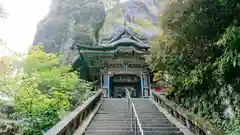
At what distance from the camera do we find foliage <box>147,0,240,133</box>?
3689mm

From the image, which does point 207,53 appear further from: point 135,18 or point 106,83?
point 135,18

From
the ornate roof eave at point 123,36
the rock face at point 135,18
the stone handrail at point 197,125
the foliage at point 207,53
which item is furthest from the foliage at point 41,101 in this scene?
the rock face at point 135,18

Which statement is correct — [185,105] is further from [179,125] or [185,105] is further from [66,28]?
[66,28]

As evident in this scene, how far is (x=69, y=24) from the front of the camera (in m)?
23.1

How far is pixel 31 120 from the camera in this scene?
5.94 metres

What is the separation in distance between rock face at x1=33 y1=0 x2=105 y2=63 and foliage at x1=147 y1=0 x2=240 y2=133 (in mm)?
15809

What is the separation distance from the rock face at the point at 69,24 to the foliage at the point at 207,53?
1581 centimetres

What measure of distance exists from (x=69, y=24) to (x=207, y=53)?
1995 cm

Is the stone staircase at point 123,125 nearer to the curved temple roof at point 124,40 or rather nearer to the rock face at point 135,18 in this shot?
the curved temple roof at point 124,40

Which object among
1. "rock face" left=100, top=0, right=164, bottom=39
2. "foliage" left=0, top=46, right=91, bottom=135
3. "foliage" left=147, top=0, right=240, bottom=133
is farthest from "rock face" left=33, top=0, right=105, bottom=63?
"foliage" left=147, top=0, right=240, bottom=133

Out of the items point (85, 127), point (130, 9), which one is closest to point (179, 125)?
point (85, 127)

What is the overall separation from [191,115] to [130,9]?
24.0 meters

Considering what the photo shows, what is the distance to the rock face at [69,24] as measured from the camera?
21639 millimetres

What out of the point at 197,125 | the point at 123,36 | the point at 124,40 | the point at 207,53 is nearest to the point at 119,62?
the point at 124,40
